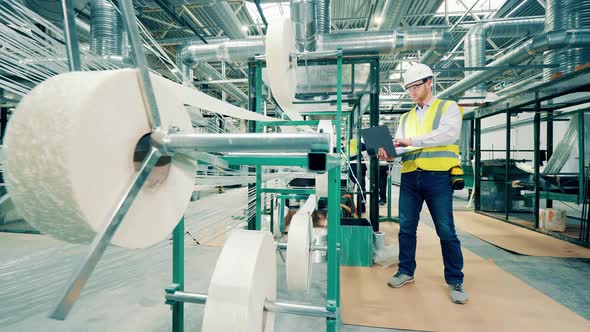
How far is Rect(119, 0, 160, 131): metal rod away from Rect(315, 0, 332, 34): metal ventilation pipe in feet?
10.7

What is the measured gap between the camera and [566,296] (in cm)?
174

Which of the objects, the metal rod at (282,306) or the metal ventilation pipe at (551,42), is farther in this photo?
the metal ventilation pipe at (551,42)

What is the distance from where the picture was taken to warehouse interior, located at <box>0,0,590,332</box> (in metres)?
0.35

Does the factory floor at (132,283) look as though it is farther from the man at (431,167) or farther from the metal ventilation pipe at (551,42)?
the metal ventilation pipe at (551,42)

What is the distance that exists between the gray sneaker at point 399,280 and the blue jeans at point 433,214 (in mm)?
28

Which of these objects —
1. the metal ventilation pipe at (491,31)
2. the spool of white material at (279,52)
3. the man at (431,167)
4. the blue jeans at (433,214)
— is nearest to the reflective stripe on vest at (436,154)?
the man at (431,167)

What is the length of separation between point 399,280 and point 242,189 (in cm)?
123

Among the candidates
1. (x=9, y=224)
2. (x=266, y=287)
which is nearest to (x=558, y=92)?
(x=266, y=287)

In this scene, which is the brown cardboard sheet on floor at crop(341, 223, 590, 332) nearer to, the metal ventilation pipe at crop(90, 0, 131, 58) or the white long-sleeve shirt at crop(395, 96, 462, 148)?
the white long-sleeve shirt at crop(395, 96, 462, 148)

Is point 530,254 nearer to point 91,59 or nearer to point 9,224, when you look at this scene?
point 91,59

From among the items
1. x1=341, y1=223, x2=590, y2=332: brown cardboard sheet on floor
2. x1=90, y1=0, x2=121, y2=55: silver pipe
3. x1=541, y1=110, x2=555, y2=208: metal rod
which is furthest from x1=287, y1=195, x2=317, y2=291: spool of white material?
x1=541, y1=110, x2=555, y2=208: metal rod

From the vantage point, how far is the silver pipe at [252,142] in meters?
0.42

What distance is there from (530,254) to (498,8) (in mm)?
3538

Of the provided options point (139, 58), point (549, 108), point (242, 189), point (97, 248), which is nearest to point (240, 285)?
point (97, 248)
